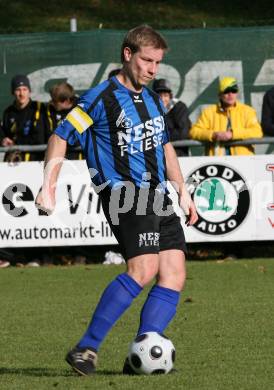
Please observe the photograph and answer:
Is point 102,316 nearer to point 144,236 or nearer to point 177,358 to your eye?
point 144,236

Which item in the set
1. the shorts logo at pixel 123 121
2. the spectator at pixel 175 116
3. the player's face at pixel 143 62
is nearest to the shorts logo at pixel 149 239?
the shorts logo at pixel 123 121

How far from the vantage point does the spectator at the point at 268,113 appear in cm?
1311

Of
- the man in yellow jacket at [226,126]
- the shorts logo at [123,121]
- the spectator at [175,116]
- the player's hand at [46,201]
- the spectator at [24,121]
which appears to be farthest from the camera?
the spectator at [24,121]

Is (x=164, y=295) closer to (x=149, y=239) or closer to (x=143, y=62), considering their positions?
(x=149, y=239)

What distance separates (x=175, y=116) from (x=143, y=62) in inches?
275

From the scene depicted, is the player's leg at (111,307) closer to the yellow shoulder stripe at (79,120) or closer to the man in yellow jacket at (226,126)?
the yellow shoulder stripe at (79,120)

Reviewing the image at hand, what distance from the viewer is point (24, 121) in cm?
1328

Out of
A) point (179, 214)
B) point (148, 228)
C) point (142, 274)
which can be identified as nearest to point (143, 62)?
point (148, 228)

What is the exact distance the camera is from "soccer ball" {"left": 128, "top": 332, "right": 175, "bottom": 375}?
243 inches

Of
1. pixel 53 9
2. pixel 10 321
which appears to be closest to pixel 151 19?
pixel 53 9

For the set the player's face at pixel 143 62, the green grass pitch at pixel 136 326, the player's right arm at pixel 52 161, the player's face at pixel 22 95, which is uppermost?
the player's face at pixel 143 62

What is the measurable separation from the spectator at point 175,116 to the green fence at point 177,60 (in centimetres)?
174

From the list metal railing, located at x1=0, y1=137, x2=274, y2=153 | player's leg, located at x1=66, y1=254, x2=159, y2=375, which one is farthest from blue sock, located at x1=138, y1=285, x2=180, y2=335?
metal railing, located at x1=0, y1=137, x2=274, y2=153

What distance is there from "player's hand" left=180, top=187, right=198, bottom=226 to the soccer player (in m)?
0.15
